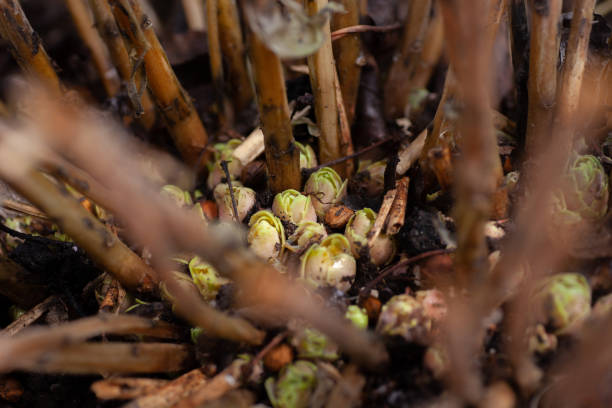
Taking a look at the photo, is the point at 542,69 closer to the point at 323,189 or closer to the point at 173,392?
the point at 323,189

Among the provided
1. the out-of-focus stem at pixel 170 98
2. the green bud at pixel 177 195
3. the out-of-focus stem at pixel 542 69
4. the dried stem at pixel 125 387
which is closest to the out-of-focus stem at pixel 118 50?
the out-of-focus stem at pixel 170 98

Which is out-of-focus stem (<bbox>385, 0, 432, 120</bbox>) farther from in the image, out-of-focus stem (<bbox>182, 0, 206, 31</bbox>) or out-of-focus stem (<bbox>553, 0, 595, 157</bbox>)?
out-of-focus stem (<bbox>182, 0, 206, 31</bbox>)

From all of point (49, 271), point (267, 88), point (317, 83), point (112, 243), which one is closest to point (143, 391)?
point (112, 243)

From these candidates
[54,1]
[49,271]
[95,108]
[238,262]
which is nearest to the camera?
[238,262]

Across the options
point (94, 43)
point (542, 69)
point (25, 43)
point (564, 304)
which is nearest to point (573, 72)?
point (542, 69)

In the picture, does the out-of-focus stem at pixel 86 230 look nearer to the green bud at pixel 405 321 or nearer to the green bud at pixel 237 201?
the green bud at pixel 237 201

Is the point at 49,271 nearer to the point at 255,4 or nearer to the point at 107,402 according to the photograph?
the point at 107,402

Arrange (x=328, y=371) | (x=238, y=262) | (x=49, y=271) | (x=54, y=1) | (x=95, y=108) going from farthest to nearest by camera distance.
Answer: (x=54, y=1)
(x=95, y=108)
(x=49, y=271)
(x=328, y=371)
(x=238, y=262)
